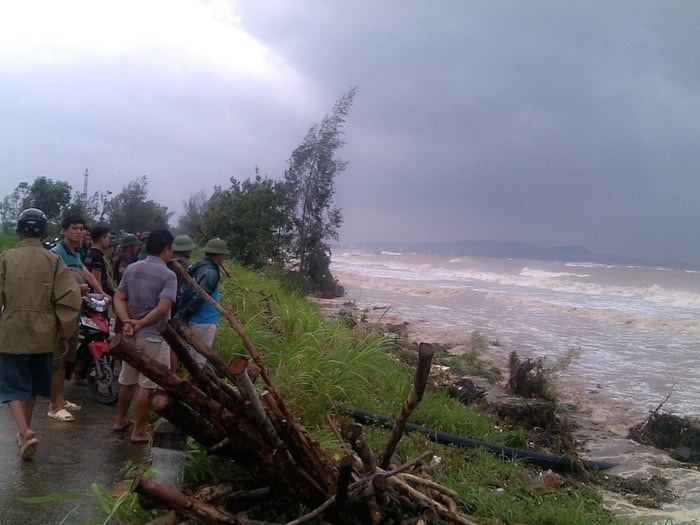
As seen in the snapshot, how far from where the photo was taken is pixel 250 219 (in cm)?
1609

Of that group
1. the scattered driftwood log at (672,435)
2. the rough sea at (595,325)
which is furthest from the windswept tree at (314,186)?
the scattered driftwood log at (672,435)

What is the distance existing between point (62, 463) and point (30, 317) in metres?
1.10

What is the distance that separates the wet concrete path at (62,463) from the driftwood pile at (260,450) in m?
0.92

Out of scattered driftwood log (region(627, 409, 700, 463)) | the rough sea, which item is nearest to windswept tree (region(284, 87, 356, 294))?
the rough sea

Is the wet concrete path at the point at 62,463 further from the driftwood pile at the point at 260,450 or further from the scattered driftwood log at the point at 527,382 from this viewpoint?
the scattered driftwood log at the point at 527,382

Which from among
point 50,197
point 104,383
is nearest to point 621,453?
point 104,383

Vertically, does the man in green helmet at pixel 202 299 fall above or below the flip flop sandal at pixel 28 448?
above

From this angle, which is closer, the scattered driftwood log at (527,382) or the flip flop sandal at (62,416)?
the flip flop sandal at (62,416)

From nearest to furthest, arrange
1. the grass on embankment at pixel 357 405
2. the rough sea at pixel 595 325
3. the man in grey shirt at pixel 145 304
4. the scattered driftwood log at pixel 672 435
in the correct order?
the grass on embankment at pixel 357 405 < the man in grey shirt at pixel 145 304 < the scattered driftwood log at pixel 672 435 < the rough sea at pixel 595 325

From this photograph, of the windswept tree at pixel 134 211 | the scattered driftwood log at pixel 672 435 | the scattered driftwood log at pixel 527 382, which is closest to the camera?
the scattered driftwood log at pixel 672 435

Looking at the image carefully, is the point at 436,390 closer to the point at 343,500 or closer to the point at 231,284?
the point at 231,284

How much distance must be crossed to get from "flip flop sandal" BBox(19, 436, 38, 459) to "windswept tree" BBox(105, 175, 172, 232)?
21.5 metres

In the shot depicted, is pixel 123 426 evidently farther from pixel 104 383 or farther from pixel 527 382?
pixel 527 382

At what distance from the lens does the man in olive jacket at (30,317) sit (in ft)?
13.9
